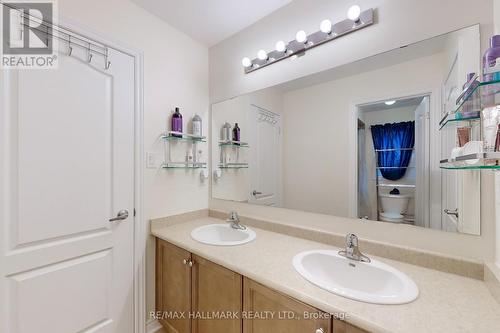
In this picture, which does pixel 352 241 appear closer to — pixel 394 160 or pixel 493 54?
pixel 394 160

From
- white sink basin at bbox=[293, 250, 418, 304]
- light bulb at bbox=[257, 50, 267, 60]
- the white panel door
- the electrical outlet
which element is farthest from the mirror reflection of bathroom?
the white panel door

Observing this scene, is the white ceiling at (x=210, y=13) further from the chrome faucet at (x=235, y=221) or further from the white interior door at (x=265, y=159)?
the chrome faucet at (x=235, y=221)

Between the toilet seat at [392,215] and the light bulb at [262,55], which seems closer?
the toilet seat at [392,215]

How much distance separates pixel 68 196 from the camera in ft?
4.07

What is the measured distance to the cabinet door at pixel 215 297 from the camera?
1099 mm

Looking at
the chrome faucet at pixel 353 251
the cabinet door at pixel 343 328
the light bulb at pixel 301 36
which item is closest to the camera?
the cabinet door at pixel 343 328

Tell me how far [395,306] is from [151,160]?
5.35 feet

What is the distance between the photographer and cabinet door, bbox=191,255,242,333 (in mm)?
1099

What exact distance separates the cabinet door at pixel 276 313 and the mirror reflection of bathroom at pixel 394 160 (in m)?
0.69

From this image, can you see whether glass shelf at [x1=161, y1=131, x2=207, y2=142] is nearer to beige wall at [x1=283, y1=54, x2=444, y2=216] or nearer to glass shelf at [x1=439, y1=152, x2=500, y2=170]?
beige wall at [x1=283, y1=54, x2=444, y2=216]

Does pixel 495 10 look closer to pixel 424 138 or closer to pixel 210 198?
pixel 424 138

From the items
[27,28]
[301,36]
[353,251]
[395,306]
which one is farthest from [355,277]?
[27,28]

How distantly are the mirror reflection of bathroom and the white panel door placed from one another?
1.55m

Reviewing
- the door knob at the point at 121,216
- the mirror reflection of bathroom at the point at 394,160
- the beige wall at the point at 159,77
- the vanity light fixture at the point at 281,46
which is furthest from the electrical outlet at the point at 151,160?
the mirror reflection of bathroom at the point at 394,160
